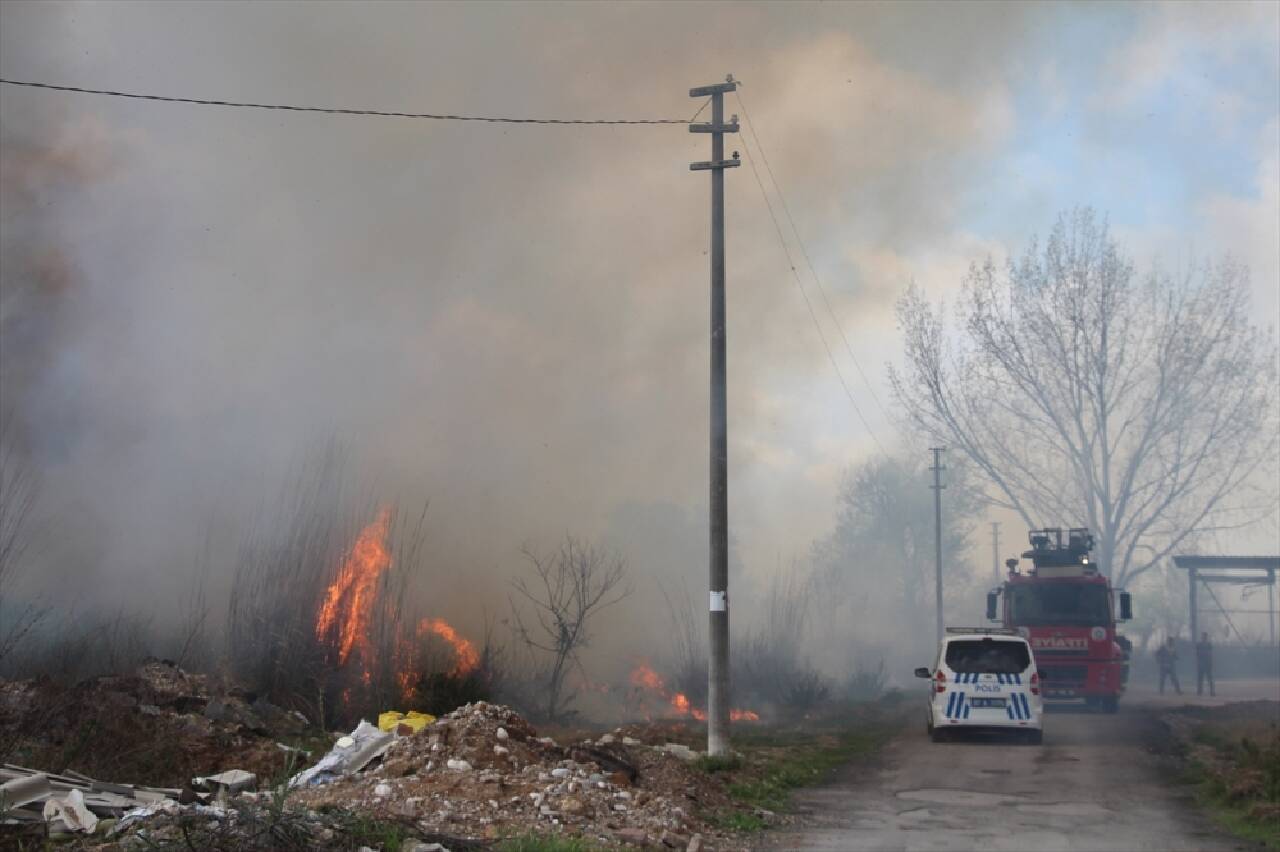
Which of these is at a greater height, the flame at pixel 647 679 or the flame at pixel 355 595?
the flame at pixel 355 595

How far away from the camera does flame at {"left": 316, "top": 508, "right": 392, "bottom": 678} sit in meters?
18.0

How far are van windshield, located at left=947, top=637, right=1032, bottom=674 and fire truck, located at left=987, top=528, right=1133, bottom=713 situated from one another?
19.5 ft

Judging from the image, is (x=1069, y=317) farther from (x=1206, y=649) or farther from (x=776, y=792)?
(x=776, y=792)

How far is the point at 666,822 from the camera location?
32.6 feet

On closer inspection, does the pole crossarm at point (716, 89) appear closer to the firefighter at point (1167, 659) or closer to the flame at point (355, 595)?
the flame at point (355, 595)

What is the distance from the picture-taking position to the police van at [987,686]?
57.8ft

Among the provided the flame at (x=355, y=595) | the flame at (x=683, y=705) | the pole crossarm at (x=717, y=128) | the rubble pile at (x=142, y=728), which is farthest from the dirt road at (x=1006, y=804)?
the pole crossarm at (x=717, y=128)

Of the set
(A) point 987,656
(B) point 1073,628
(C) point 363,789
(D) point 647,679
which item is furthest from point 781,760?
(B) point 1073,628

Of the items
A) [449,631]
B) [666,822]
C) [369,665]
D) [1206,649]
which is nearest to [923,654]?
[1206,649]

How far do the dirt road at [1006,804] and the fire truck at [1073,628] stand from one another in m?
6.14

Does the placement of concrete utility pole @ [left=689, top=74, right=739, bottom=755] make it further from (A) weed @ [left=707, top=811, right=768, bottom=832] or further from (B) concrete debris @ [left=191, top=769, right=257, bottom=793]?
(B) concrete debris @ [left=191, top=769, right=257, bottom=793]

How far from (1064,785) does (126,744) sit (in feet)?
33.4

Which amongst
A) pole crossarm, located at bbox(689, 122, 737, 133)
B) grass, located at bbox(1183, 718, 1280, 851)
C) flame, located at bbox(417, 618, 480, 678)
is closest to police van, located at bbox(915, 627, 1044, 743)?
grass, located at bbox(1183, 718, 1280, 851)

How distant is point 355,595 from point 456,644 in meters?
2.97
